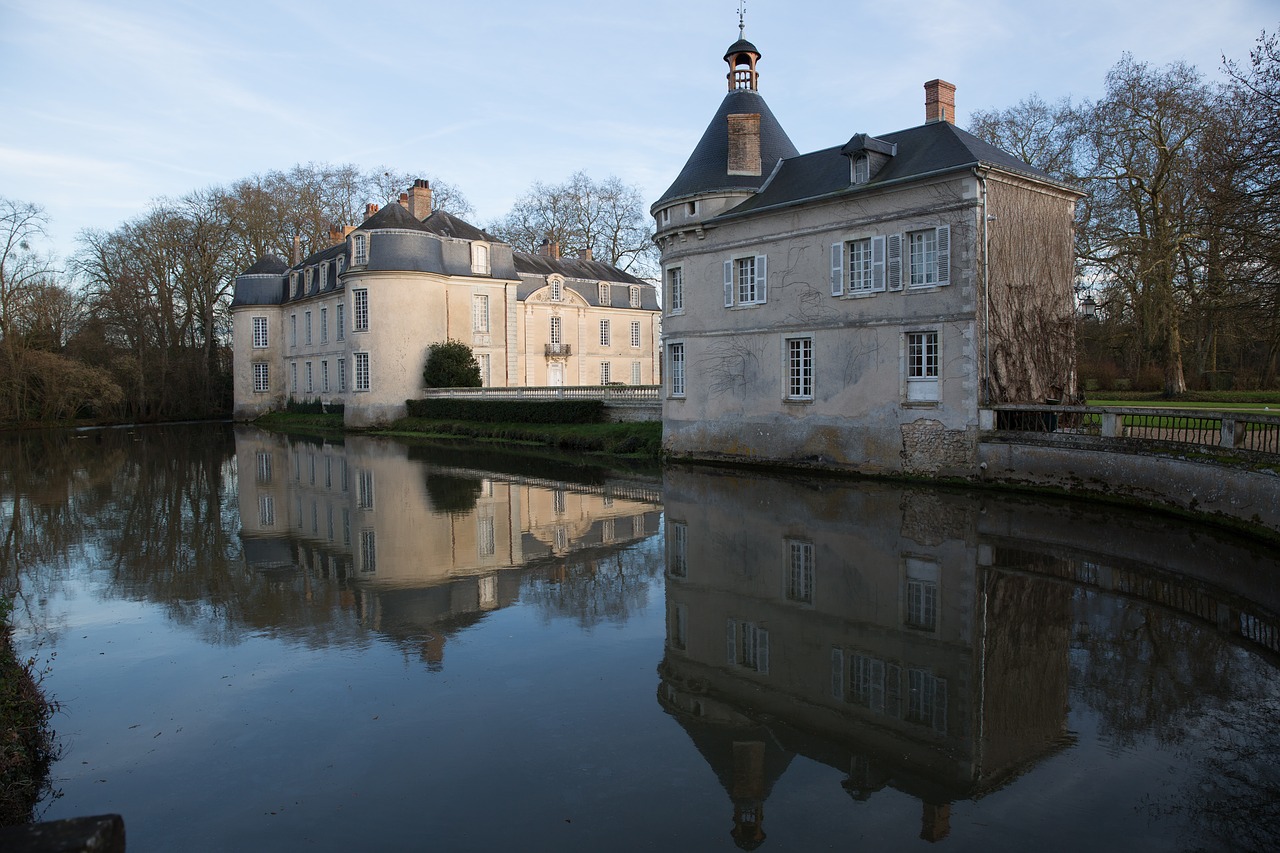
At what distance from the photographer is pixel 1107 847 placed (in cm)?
369

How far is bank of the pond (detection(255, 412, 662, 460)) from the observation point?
72.2 ft

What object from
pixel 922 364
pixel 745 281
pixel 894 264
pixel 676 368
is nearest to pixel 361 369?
pixel 676 368

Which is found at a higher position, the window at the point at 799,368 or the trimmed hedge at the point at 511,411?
the window at the point at 799,368

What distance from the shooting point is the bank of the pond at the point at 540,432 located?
72.2ft

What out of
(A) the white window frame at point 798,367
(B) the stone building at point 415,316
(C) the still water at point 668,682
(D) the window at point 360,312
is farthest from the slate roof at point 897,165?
(D) the window at point 360,312

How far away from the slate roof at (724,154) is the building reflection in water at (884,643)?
9.99 meters

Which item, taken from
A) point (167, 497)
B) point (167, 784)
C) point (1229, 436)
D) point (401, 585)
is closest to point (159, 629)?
point (401, 585)

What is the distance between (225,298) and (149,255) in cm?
516

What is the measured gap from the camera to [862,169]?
625 inches

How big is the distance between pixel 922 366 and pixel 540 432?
13.2 m

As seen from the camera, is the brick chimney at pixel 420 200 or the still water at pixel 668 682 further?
the brick chimney at pixel 420 200

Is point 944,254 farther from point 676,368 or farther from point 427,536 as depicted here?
point 427,536

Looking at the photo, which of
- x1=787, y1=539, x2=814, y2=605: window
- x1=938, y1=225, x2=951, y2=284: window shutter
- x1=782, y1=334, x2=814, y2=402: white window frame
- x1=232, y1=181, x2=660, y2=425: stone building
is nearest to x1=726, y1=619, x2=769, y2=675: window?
x1=787, y1=539, x2=814, y2=605: window

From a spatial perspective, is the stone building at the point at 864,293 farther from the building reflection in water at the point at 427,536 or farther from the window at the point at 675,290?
the building reflection in water at the point at 427,536
